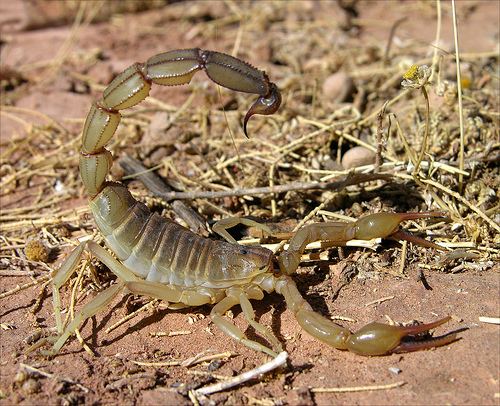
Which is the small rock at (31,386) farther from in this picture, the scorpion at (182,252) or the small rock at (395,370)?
the small rock at (395,370)

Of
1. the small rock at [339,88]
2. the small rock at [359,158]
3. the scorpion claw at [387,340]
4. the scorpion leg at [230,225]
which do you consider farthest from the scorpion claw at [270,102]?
the small rock at [339,88]

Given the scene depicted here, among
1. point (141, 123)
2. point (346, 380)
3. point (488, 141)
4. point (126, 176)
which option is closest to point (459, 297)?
point (346, 380)

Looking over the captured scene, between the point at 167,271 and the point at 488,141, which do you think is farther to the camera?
the point at 488,141

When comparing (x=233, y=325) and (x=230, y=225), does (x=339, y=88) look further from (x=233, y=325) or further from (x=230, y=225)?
(x=233, y=325)

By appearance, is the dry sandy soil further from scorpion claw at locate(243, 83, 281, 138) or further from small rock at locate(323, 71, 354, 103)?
scorpion claw at locate(243, 83, 281, 138)

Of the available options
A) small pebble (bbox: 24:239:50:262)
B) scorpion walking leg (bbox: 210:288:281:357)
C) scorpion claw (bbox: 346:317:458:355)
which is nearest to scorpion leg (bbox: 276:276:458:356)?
scorpion claw (bbox: 346:317:458:355)

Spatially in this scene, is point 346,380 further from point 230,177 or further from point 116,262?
point 230,177
